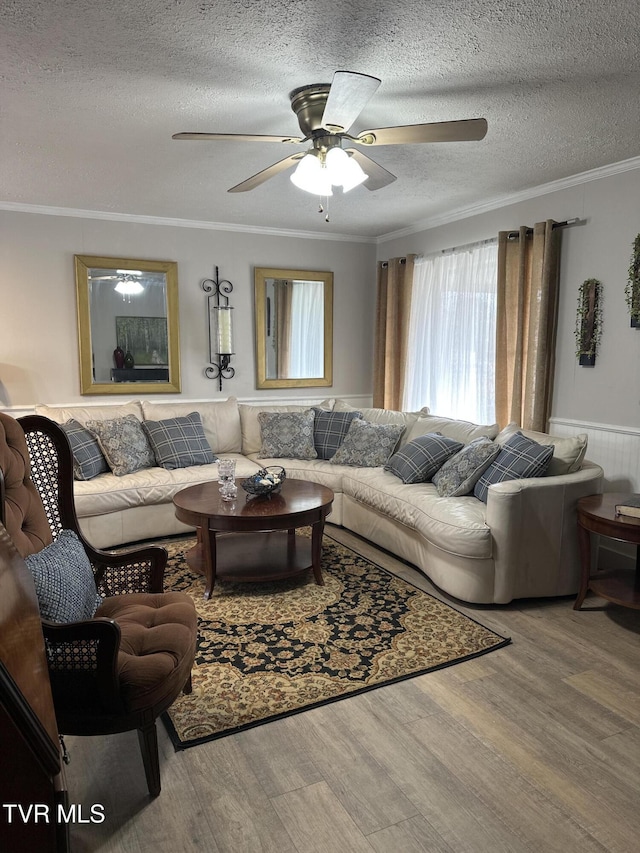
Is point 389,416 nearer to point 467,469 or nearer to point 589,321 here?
point 467,469

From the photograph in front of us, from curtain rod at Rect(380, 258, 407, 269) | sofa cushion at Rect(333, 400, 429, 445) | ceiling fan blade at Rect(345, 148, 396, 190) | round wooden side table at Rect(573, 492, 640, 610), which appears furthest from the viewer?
curtain rod at Rect(380, 258, 407, 269)

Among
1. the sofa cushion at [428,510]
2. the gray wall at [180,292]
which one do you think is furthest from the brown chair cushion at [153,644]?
the gray wall at [180,292]

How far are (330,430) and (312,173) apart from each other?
271 centimetres

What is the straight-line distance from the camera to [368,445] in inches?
185

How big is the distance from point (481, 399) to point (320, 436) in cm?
139

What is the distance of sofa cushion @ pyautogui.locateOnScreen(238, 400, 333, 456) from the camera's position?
5309 mm

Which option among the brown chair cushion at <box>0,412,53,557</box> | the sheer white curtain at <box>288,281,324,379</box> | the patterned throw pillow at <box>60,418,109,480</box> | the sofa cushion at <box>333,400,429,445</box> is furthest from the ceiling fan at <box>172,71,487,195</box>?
the sheer white curtain at <box>288,281,324,379</box>

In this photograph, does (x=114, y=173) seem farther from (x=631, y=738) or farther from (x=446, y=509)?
(x=631, y=738)

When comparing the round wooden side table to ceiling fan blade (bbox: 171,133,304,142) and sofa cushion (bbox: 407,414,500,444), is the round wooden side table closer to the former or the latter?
sofa cushion (bbox: 407,414,500,444)

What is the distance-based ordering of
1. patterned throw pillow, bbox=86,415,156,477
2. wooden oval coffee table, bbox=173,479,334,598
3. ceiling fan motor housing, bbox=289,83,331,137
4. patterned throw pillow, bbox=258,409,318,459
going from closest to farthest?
ceiling fan motor housing, bbox=289,83,331,137, wooden oval coffee table, bbox=173,479,334,598, patterned throw pillow, bbox=86,415,156,477, patterned throw pillow, bbox=258,409,318,459

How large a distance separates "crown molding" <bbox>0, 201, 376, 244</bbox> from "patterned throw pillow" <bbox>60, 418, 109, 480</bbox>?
172cm

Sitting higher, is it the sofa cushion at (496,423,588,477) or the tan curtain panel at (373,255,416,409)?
the tan curtain panel at (373,255,416,409)

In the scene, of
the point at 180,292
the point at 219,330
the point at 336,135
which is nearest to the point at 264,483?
the point at 336,135

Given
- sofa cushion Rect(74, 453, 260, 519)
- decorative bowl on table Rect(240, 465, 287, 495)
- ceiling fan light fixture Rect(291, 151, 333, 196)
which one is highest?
ceiling fan light fixture Rect(291, 151, 333, 196)
